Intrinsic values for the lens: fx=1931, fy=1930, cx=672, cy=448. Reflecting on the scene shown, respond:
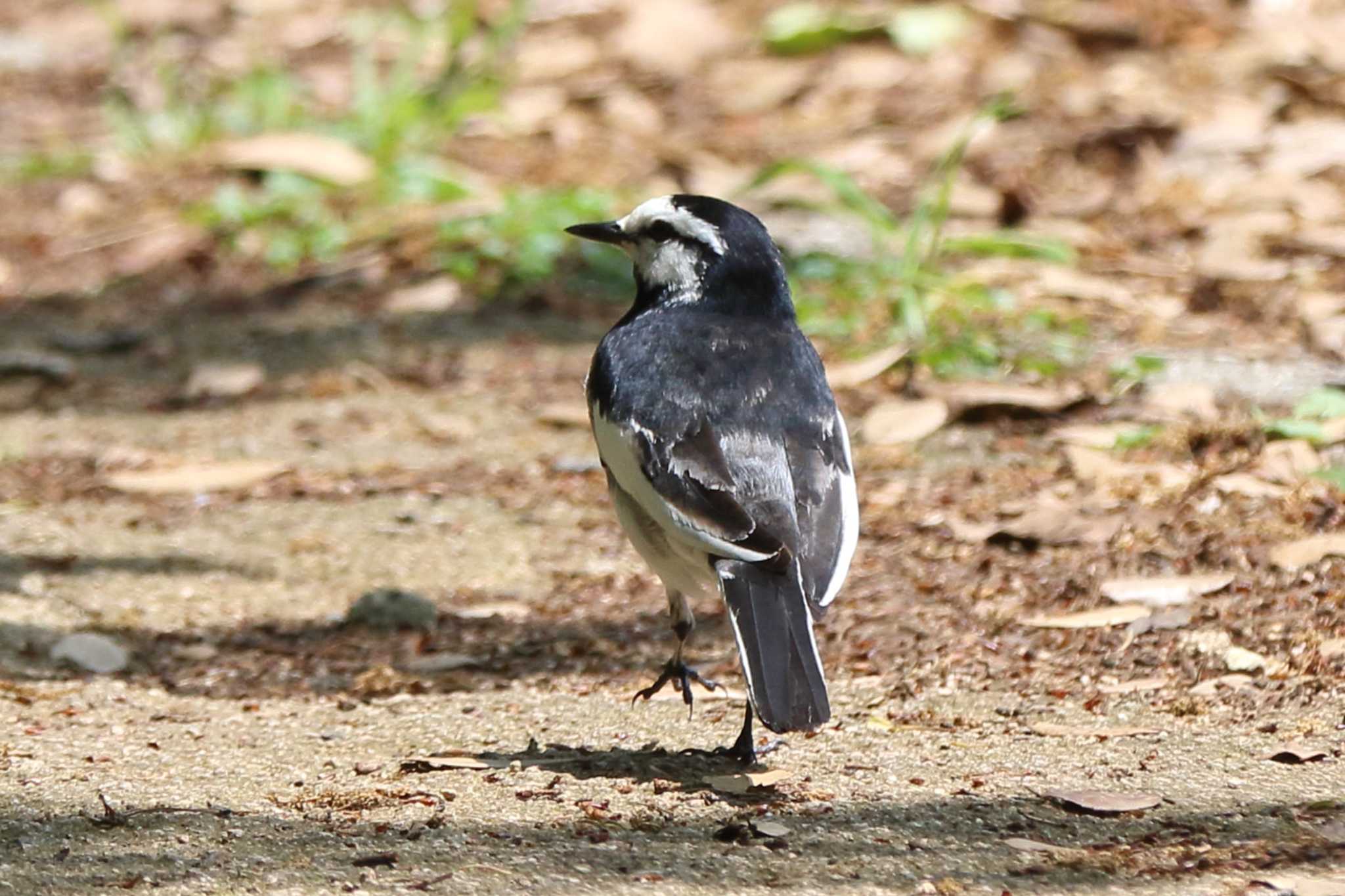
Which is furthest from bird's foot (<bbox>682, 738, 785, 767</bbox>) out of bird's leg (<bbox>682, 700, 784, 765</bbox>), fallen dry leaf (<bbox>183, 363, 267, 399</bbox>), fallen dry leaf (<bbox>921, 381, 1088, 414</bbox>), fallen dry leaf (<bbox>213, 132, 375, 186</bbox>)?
fallen dry leaf (<bbox>213, 132, 375, 186</bbox>)

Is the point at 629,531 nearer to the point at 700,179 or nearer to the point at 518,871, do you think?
the point at 518,871

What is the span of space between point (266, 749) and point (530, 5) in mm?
7645

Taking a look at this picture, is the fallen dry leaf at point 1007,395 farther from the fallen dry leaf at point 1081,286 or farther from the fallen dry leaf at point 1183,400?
the fallen dry leaf at point 1081,286

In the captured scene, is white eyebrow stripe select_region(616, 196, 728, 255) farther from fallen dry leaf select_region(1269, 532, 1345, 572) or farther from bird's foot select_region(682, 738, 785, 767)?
fallen dry leaf select_region(1269, 532, 1345, 572)

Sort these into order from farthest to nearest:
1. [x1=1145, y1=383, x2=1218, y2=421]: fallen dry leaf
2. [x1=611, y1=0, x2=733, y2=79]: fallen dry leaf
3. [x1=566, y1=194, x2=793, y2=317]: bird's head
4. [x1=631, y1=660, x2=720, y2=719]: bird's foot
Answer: [x1=611, y1=0, x2=733, y2=79]: fallen dry leaf, [x1=1145, y1=383, x2=1218, y2=421]: fallen dry leaf, [x1=566, y1=194, x2=793, y2=317]: bird's head, [x1=631, y1=660, x2=720, y2=719]: bird's foot

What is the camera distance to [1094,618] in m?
4.55

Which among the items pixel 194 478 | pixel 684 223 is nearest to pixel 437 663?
pixel 684 223

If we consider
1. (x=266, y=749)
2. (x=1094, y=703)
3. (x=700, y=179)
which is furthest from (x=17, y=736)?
(x=700, y=179)

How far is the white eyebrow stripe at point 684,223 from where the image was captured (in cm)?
454

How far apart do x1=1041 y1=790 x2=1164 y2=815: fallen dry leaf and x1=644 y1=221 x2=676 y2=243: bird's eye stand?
173cm

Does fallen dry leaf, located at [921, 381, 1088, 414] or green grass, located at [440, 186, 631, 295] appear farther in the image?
green grass, located at [440, 186, 631, 295]

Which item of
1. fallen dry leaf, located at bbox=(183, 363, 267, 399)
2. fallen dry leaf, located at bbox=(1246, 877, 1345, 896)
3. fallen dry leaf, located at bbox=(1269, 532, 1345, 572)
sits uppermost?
fallen dry leaf, located at bbox=(1246, 877, 1345, 896)

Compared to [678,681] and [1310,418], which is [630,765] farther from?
[1310,418]

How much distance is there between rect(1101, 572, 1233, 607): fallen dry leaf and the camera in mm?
4594
